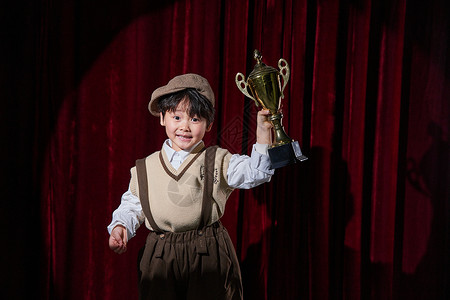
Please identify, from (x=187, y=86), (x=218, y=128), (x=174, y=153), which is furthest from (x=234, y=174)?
(x=218, y=128)

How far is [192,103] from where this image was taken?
122 centimetres

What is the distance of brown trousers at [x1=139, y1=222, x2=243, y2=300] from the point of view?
121 centimetres

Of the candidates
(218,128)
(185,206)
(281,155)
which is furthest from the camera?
(218,128)

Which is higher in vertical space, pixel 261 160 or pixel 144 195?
pixel 261 160

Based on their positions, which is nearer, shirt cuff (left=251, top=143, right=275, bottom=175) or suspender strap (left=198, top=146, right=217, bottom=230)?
shirt cuff (left=251, top=143, right=275, bottom=175)

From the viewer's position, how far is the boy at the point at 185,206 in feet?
3.95

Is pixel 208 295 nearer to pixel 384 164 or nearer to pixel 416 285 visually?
pixel 384 164

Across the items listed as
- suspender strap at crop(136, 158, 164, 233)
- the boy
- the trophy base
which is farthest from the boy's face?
the trophy base

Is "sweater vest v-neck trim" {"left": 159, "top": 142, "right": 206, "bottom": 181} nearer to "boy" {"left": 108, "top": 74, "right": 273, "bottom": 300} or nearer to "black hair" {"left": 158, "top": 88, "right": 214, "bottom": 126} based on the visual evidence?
"boy" {"left": 108, "top": 74, "right": 273, "bottom": 300}

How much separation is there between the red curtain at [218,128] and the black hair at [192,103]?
1.25ft

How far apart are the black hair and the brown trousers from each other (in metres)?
0.38

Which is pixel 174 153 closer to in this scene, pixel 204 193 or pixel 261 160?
pixel 204 193

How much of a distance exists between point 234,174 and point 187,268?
340mm

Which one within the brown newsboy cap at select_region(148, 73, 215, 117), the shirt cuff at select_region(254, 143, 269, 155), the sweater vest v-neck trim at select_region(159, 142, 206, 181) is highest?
the brown newsboy cap at select_region(148, 73, 215, 117)
